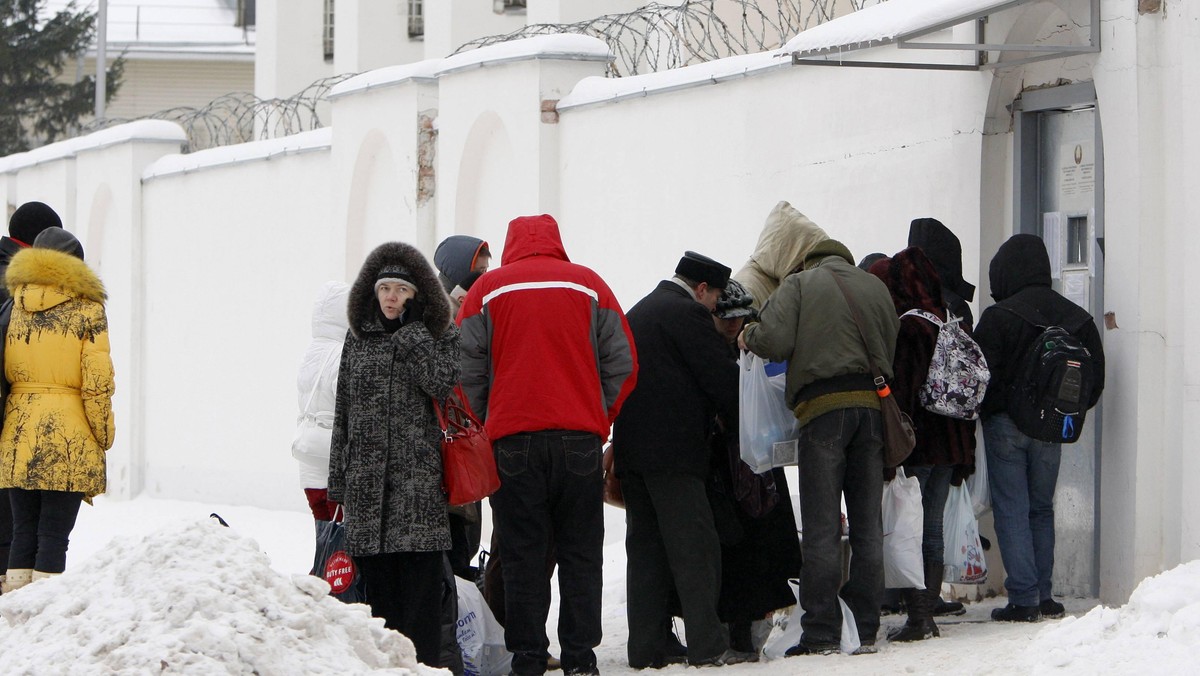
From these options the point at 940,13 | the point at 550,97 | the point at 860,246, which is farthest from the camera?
the point at 550,97

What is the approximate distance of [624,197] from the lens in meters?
10.7

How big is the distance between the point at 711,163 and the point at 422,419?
3916mm

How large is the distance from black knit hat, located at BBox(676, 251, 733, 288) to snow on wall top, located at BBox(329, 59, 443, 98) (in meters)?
5.39

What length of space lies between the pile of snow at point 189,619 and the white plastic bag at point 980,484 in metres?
2.89

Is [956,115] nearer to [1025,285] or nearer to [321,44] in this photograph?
[1025,285]

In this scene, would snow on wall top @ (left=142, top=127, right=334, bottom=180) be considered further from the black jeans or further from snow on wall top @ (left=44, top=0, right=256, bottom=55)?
snow on wall top @ (left=44, top=0, right=256, bottom=55)

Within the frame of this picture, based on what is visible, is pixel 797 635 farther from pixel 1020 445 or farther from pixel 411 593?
pixel 411 593

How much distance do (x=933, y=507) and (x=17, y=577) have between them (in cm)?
372

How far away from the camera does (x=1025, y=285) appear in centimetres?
750

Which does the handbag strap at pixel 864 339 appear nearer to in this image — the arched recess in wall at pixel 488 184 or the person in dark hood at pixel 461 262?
the person in dark hood at pixel 461 262

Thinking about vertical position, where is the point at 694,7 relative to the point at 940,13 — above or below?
above

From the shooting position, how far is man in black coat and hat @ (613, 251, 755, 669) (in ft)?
23.1

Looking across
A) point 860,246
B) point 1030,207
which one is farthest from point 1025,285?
point 860,246

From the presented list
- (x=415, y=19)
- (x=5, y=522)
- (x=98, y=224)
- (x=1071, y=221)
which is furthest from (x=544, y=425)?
(x=415, y=19)
